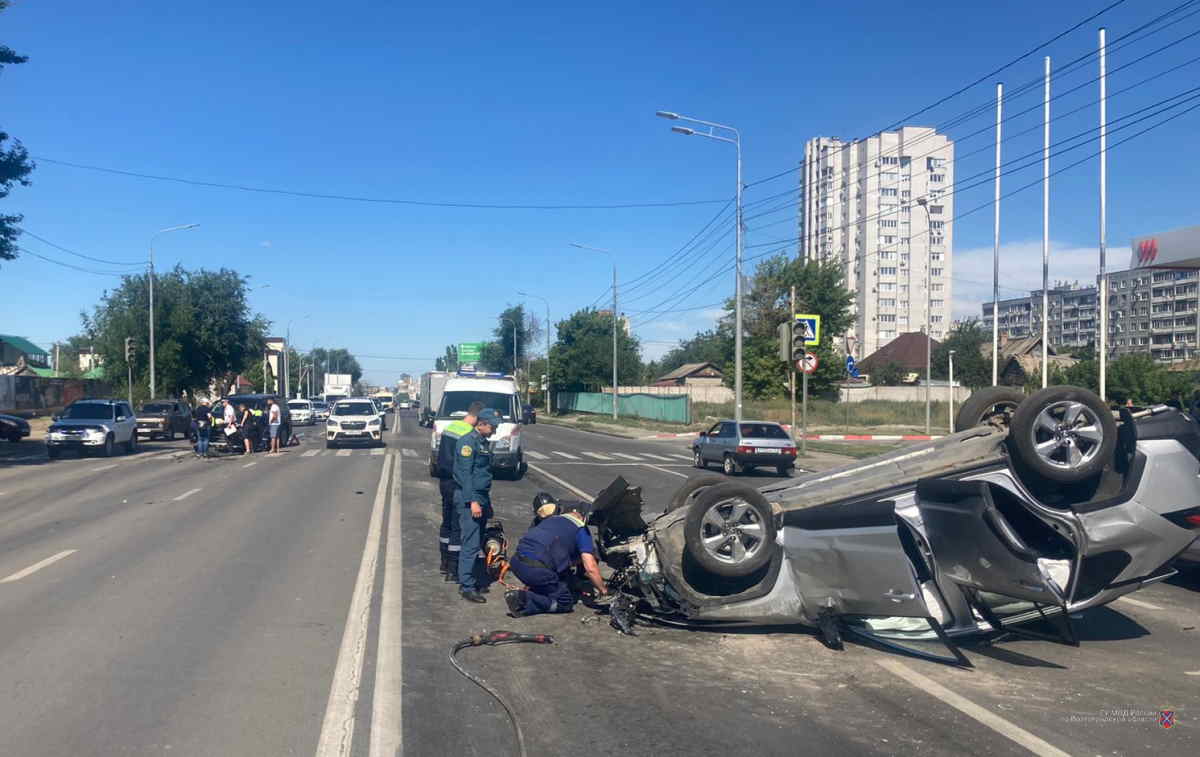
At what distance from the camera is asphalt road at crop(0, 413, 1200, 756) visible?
516 centimetres

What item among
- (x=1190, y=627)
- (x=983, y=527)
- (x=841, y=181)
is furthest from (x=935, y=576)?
(x=841, y=181)

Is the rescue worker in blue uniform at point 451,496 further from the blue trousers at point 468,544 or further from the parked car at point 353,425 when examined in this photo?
the parked car at point 353,425

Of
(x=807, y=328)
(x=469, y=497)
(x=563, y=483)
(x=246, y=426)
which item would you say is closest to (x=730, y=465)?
(x=563, y=483)

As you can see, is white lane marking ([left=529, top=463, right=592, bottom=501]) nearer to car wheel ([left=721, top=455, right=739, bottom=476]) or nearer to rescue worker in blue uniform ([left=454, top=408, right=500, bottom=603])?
car wheel ([left=721, top=455, right=739, bottom=476])

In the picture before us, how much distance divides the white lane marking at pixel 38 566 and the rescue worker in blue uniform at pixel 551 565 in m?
5.11

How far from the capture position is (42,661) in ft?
21.3

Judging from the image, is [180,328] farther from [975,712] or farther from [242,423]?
[975,712]

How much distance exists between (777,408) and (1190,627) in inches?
1799

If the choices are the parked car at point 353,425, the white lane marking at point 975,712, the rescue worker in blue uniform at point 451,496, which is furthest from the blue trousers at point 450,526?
the parked car at point 353,425

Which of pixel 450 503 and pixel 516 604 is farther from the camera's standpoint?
pixel 450 503

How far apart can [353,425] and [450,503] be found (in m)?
24.2

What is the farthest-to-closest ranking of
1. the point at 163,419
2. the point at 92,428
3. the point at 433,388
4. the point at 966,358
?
the point at 966,358 < the point at 433,388 < the point at 163,419 < the point at 92,428

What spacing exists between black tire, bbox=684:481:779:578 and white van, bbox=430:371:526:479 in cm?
1369

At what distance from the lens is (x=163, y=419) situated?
3672 cm
